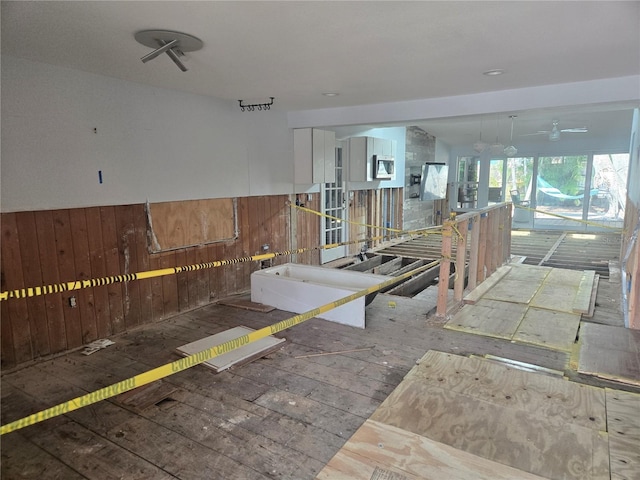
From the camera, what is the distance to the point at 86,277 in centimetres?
356

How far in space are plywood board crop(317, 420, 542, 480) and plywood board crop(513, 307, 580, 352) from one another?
2089 mm

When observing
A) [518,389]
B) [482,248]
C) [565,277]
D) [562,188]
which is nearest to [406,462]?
[518,389]

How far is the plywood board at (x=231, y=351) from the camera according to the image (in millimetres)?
3137

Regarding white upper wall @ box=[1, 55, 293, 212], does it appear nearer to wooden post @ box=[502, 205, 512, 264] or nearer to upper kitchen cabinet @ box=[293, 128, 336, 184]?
upper kitchen cabinet @ box=[293, 128, 336, 184]

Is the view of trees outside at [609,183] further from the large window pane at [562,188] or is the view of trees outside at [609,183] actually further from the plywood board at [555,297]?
the plywood board at [555,297]

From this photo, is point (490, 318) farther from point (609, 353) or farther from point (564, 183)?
point (564, 183)

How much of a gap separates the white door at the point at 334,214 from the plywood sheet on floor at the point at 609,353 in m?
4.02

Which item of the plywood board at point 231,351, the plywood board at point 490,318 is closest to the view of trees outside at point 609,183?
the plywood board at point 490,318

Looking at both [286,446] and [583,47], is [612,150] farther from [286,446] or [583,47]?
[286,446]

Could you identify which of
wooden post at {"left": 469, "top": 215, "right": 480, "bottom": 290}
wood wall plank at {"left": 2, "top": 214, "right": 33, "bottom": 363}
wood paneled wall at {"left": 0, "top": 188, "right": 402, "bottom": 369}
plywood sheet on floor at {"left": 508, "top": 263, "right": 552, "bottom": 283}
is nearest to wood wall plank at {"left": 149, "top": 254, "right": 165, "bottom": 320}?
wood paneled wall at {"left": 0, "top": 188, "right": 402, "bottom": 369}

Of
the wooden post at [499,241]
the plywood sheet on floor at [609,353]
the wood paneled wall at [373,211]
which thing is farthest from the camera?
the wood paneled wall at [373,211]

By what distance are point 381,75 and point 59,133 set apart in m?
2.78

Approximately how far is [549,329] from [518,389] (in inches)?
65.4

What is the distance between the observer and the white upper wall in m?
3.06
